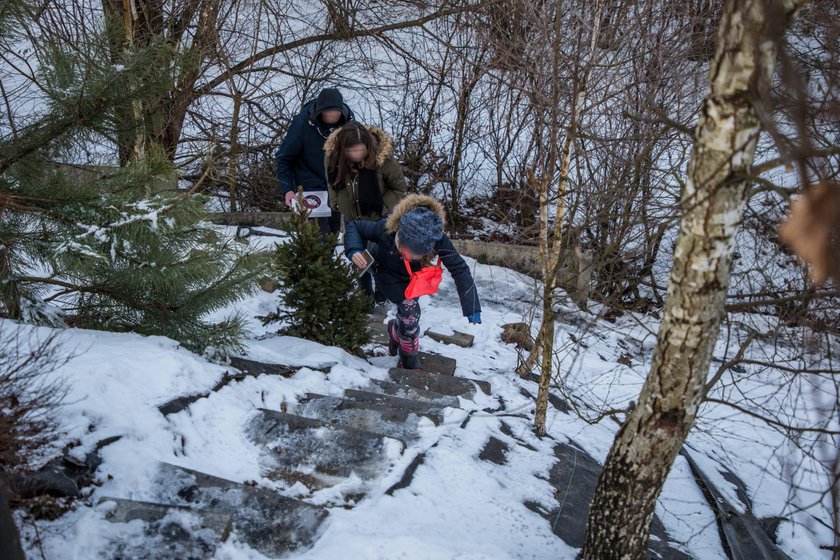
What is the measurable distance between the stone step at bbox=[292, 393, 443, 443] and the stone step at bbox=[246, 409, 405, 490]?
20 centimetres

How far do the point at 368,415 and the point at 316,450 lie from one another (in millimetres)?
523

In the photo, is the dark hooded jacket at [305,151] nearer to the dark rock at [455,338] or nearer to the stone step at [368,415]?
the dark rock at [455,338]

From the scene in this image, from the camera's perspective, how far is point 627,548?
2363 mm

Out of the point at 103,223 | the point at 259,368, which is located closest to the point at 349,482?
the point at 259,368

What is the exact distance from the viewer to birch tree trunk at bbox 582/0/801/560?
1737mm

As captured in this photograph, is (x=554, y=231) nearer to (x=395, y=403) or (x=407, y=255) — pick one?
(x=407, y=255)

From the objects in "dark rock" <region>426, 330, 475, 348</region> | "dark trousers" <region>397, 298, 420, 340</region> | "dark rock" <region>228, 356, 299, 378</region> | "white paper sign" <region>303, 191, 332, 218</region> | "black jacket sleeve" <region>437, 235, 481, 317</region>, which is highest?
"white paper sign" <region>303, 191, 332, 218</region>

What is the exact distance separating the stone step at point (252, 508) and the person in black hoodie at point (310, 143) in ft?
10.9

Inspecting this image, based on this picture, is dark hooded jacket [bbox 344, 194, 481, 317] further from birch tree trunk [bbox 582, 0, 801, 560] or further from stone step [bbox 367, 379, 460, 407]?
birch tree trunk [bbox 582, 0, 801, 560]

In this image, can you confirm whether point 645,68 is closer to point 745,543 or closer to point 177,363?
point 745,543

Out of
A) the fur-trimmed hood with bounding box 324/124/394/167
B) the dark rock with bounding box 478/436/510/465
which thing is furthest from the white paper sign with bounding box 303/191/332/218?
the dark rock with bounding box 478/436/510/465

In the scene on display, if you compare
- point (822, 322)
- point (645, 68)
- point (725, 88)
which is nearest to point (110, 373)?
point (725, 88)

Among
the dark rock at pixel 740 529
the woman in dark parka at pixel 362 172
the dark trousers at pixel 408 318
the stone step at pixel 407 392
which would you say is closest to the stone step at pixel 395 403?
the stone step at pixel 407 392

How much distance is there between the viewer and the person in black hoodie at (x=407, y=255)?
14.6 feet
